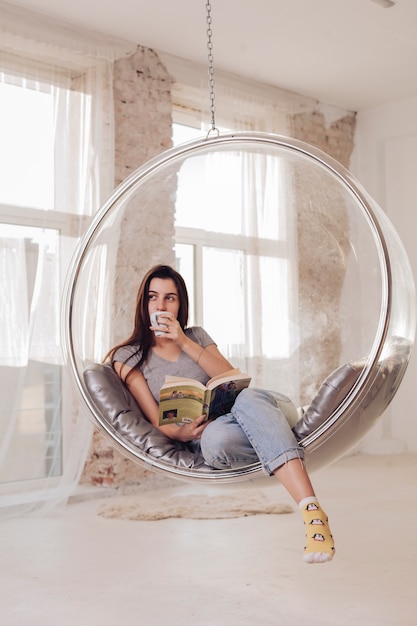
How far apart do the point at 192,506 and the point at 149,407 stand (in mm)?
1704

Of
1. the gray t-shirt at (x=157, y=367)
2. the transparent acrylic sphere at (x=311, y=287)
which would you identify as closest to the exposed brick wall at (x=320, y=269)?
the transparent acrylic sphere at (x=311, y=287)

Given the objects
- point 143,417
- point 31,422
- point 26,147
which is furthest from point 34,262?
point 143,417

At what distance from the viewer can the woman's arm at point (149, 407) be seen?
94.2 inches

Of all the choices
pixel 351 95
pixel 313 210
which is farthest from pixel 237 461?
pixel 351 95

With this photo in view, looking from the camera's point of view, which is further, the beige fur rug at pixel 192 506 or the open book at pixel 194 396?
the beige fur rug at pixel 192 506

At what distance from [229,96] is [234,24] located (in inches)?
32.0

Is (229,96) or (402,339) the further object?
(229,96)

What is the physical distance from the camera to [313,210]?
2.56 m

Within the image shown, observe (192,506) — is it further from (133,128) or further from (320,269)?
(133,128)

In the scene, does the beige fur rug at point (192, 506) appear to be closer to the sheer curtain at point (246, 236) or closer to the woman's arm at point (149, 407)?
the sheer curtain at point (246, 236)

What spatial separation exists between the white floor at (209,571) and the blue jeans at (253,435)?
0.38ft

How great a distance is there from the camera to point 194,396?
2.30 metres

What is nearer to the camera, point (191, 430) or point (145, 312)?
point (191, 430)

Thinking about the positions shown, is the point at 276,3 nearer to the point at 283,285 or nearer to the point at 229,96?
the point at 229,96
